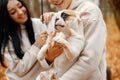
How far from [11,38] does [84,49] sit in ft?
3.69

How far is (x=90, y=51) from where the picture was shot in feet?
8.11

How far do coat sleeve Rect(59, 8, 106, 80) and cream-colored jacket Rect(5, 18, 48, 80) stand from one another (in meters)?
0.63

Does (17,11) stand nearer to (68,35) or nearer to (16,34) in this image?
(16,34)

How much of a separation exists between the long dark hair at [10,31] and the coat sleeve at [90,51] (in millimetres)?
957

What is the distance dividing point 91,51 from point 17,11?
116cm

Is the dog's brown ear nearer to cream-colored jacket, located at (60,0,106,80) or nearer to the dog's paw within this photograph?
cream-colored jacket, located at (60,0,106,80)

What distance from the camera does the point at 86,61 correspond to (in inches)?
97.3

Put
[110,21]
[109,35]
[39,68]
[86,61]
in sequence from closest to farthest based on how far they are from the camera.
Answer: [86,61], [39,68], [109,35], [110,21]

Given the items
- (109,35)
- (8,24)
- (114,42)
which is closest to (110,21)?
(109,35)

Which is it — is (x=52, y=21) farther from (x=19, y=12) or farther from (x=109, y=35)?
(x=109, y=35)

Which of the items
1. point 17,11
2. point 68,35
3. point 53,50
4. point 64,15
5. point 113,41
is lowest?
point 113,41

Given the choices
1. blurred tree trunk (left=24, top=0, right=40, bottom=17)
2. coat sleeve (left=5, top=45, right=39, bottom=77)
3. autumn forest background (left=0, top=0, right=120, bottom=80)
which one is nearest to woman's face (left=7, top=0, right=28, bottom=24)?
coat sleeve (left=5, top=45, right=39, bottom=77)

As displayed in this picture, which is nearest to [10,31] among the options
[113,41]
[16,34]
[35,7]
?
[16,34]

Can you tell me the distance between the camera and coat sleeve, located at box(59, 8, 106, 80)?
248 centimetres
